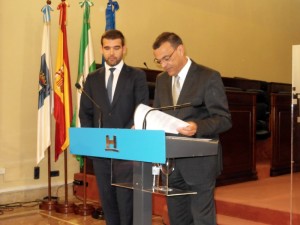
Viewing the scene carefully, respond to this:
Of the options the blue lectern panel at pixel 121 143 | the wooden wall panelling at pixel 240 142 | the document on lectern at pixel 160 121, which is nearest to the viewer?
the blue lectern panel at pixel 121 143

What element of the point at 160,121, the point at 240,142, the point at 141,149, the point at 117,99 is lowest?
the point at 240,142

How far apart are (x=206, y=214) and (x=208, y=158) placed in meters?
0.28

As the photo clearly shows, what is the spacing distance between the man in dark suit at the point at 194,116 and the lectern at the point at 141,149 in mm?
266

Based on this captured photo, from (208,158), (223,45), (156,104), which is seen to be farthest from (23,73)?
(223,45)

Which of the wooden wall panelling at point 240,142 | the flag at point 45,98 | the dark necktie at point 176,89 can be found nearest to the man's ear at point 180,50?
the dark necktie at point 176,89

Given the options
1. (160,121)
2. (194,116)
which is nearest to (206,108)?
(194,116)

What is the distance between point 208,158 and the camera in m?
2.25

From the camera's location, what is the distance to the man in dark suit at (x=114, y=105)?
274 centimetres

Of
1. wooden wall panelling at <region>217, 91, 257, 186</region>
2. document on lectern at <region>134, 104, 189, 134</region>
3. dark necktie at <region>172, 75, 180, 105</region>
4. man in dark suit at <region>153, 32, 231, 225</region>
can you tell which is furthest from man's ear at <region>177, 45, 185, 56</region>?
wooden wall panelling at <region>217, 91, 257, 186</region>

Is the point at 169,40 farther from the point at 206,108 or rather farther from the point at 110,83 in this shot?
the point at 110,83

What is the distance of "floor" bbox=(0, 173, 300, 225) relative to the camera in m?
3.71

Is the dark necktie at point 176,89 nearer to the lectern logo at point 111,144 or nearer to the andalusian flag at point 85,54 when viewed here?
the lectern logo at point 111,144

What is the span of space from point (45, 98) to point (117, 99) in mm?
2120

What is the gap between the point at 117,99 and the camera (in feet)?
9.42
